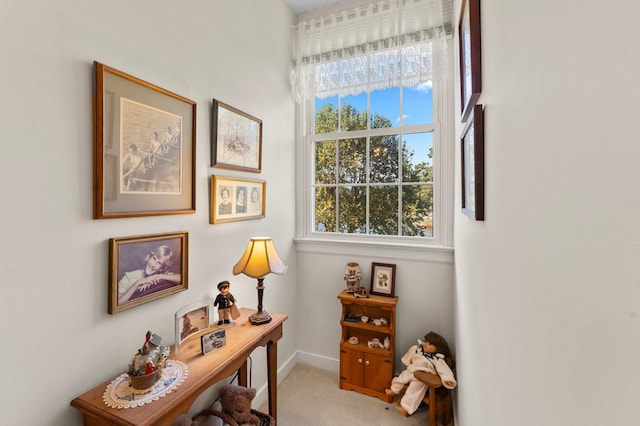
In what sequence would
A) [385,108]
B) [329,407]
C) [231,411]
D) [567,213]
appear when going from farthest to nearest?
[385,108], [329,407], [231,411], [567,213]

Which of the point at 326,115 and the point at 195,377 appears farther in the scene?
the point at 326,115

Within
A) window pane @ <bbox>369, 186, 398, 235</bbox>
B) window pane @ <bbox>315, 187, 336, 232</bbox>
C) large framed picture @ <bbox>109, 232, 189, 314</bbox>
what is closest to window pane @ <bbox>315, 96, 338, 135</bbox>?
window pane @ <bbox>315, 187, 336, 232</bbox>

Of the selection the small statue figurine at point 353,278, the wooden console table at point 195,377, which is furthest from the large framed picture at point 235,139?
the small statue figurine at point 353,278

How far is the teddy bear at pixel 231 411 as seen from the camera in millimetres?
1423

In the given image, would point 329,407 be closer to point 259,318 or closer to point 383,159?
point 259,318

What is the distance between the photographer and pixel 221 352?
1311 millimetres

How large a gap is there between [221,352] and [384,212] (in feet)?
5.29

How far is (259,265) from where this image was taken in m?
1.65

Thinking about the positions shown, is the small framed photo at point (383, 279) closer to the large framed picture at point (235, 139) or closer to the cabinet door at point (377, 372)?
the cabinet door at point (377, 372)

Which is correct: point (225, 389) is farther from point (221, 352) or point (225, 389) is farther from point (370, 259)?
point (370, 259)

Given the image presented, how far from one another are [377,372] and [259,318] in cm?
109

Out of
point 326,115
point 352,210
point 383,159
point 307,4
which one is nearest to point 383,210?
point 352,210

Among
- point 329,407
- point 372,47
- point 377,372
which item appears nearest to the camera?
point 329,407

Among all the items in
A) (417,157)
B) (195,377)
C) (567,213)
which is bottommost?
(195,377)
